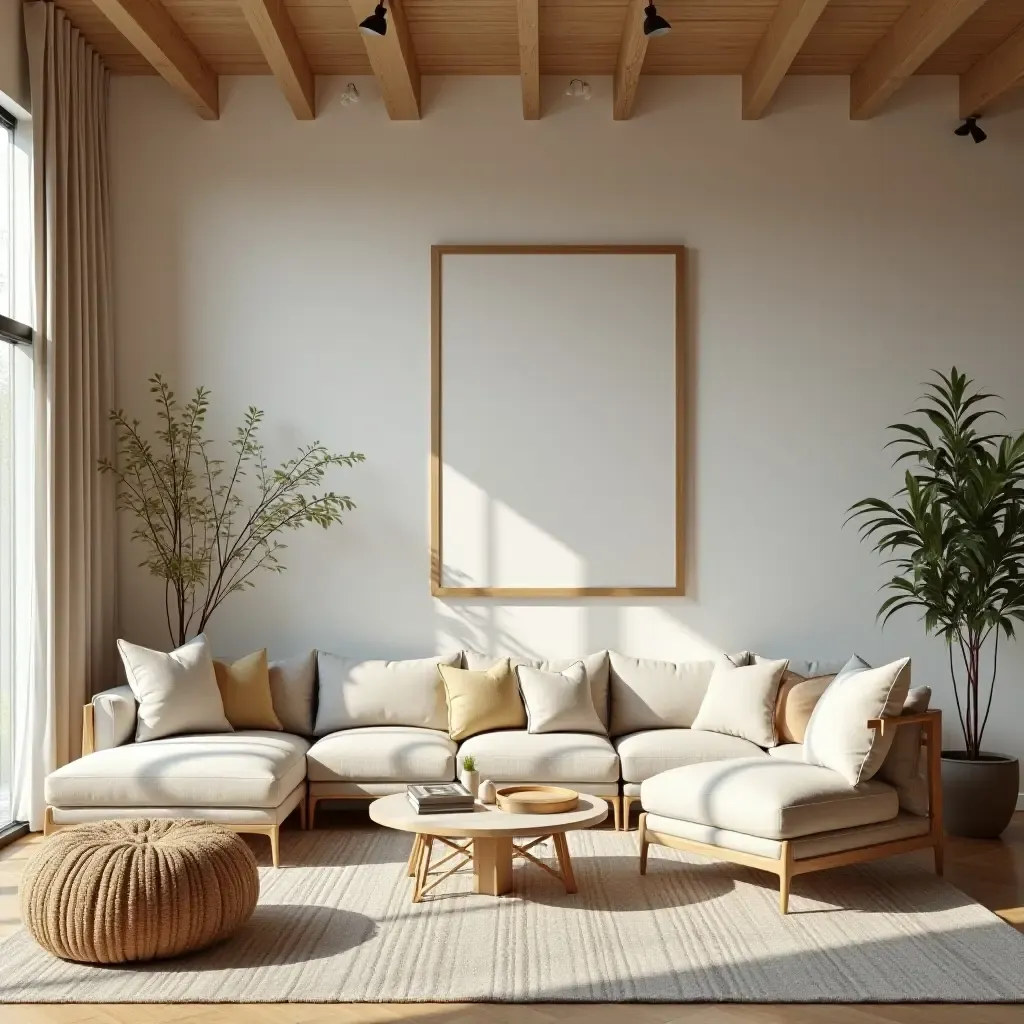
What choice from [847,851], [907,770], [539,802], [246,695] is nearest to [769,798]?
[847,851]

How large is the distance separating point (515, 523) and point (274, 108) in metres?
2.62

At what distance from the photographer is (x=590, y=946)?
381 centimetres

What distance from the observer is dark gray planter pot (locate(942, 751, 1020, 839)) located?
535cm

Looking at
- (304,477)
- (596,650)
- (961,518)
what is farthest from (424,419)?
(961,518)

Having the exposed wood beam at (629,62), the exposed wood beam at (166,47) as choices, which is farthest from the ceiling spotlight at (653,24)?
the exposed wood beam at (166,47)

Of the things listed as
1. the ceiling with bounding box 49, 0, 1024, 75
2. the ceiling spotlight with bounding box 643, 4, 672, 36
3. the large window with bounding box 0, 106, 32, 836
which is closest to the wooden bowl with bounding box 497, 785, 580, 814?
the large window with bounding box 0, 106, 32, 836

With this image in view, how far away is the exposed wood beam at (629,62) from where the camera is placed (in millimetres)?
5336

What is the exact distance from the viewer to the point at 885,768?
4578mm

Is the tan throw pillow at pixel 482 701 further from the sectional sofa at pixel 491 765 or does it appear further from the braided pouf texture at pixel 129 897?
the braided pouf texture at pixel 129 897

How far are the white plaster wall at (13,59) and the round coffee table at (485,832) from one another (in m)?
3.59

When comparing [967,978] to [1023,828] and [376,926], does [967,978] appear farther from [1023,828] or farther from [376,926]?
[1023,828]

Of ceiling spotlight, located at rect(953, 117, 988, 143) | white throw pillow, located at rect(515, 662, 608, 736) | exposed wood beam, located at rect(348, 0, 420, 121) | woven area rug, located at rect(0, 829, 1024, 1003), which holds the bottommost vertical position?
woven area rug, located at rect(0, 829, 1024, 1003)

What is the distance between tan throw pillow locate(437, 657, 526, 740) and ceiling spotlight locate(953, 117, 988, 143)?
3.70 metres

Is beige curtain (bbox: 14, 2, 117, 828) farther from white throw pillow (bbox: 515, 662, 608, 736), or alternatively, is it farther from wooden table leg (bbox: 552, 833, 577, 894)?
wooden table leg (bbox: 552, 833, 577, 894)
